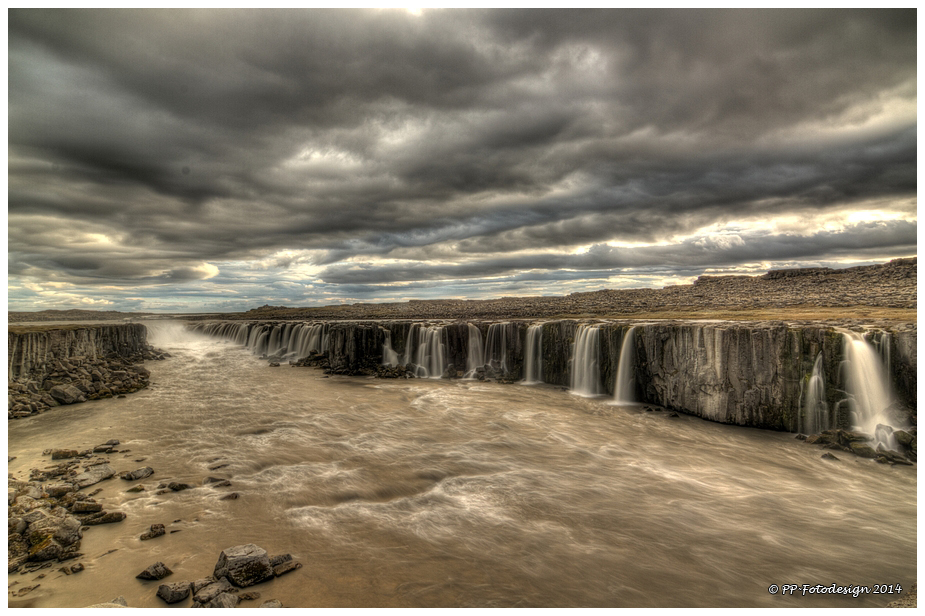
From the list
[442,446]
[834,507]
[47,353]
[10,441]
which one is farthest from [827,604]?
[47,353]

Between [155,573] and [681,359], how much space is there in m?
17.8

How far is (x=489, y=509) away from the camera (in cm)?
862

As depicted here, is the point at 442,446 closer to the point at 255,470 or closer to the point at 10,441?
the point at 255,470

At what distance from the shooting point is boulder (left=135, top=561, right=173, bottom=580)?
→ 5758 millimetres

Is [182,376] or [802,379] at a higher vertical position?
[802,379]

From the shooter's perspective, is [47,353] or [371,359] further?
[371,359]

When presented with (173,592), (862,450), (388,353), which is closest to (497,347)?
(388,353)

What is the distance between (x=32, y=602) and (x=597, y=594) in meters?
7.77

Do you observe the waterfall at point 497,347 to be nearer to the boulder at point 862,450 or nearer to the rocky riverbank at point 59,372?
the boulder at point 862,450

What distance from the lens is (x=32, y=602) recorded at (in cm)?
534

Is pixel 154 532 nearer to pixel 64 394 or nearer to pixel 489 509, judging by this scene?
pixel 489 509

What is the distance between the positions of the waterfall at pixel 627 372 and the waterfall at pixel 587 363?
127cm

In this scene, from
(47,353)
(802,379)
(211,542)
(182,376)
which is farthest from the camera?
(182,376)

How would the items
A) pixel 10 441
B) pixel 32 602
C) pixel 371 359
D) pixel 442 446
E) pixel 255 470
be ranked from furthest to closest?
pixel 371 359 → pixel 442 446 → pixel 10 441 → pixel 255 470 → pixel 32 602
